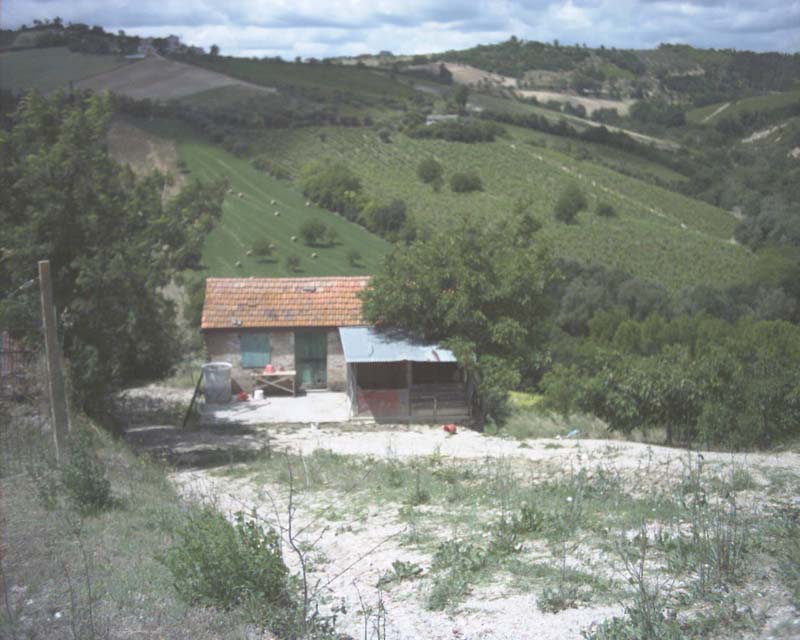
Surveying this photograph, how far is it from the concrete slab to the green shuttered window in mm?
1217

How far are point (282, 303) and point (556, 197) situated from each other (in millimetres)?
37686

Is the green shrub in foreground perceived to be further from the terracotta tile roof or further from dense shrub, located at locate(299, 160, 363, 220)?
dense shrub, located at locate(299, 160, 363, 220)

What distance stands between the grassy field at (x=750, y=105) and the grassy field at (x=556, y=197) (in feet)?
25.8

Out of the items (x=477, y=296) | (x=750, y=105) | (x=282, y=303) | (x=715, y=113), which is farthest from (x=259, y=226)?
(x=715, y=113)

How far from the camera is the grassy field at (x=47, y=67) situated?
40231 mm

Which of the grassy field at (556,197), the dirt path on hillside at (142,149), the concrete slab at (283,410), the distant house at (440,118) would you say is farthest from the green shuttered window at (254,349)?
the distant house at (440,118)

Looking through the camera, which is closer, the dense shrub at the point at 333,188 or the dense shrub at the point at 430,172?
the dense shrub at the point at 333,188

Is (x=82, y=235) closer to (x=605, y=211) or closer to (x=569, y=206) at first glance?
(x=569, y=206)

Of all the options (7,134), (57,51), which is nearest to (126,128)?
(57,51)

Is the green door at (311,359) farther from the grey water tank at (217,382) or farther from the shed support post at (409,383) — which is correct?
the shed support post at (409,383)

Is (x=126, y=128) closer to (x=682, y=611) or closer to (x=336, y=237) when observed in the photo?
(x=336, y=237)

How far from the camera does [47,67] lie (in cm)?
4375

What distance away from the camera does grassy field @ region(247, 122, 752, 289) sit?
45.7 meters

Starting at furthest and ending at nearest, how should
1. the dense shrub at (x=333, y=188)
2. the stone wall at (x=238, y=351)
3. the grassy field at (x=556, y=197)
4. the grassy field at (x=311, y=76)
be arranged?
the grassy field at (x=311, y=76), the dense shrub at (x=333, y=188), the grassy field at (x=556, y=197), the stone wall at (x=238, y=351)
